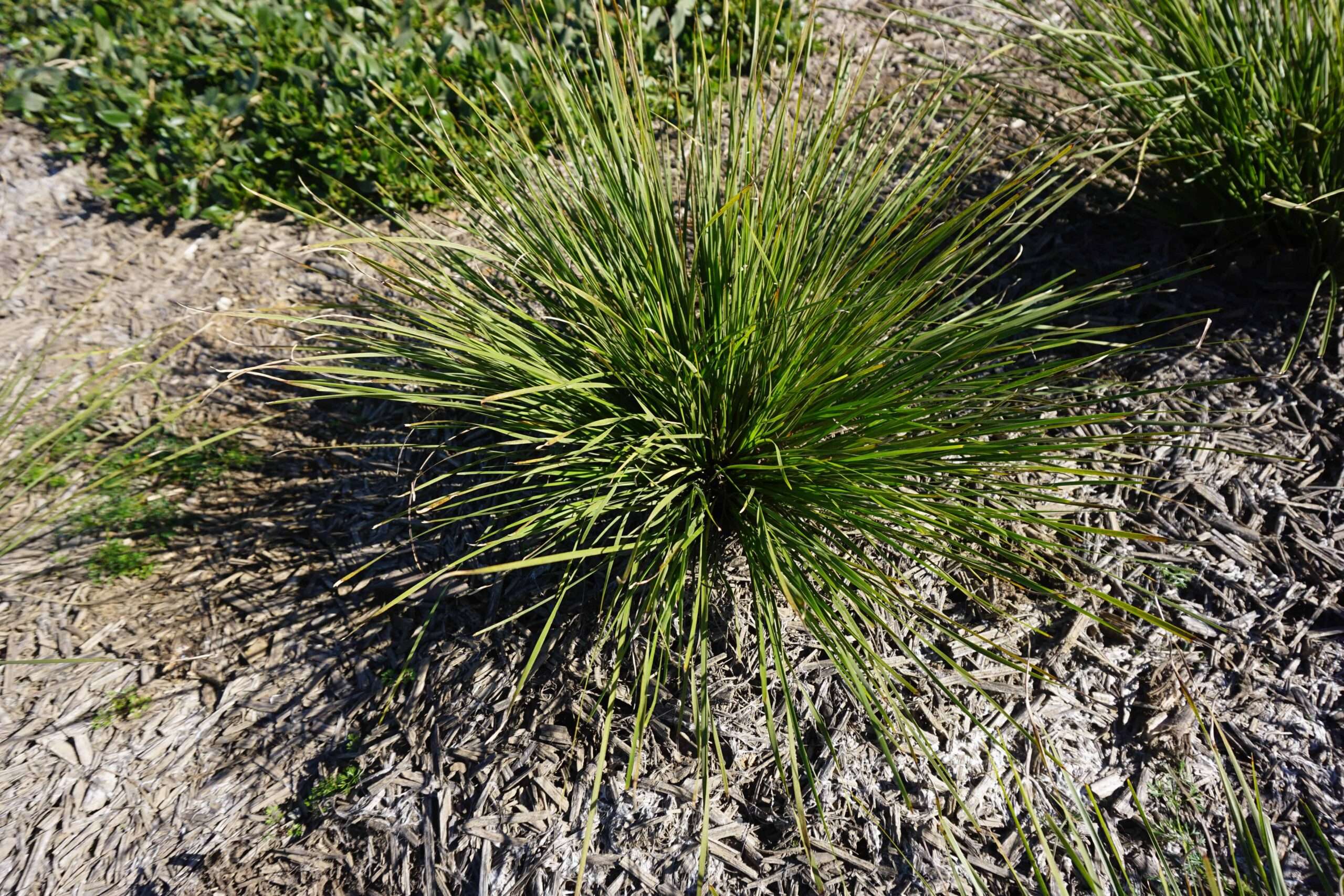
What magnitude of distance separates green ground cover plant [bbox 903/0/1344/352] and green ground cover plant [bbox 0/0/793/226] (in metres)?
1.41

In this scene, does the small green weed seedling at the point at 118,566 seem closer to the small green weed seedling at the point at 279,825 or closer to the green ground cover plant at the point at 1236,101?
the small green weed seedling at the point at 279,825

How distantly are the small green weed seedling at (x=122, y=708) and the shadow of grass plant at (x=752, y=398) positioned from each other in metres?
0.80

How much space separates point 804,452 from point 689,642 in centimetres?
56

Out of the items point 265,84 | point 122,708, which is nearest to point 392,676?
point 122,708

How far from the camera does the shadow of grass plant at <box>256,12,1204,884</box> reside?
5.97 ft

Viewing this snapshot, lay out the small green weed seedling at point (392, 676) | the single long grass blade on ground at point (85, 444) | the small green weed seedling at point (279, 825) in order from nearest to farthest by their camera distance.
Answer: the small green weed seedling at point (279, 825), the small green weed seedling at point (392, 676), the single long grass blade on ground at point (85, 444)

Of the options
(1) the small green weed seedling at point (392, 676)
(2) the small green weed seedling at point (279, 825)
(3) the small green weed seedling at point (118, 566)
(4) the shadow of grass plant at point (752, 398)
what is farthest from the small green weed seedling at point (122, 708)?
(4) the shadow of grass plant at point (752, 398)

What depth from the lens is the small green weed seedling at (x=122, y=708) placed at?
2.22 meters

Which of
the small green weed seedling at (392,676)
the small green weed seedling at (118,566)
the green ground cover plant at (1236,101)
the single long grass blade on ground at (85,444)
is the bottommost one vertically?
the small green weed seedling at (118,566)

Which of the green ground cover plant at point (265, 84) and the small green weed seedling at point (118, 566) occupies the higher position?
the green ground cover plant at point (265, 84)

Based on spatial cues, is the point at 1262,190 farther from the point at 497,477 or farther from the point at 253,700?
the point at 253,700

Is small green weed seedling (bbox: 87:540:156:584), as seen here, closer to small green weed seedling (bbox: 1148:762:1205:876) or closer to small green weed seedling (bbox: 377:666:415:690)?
small green weed seedling (bbox: 377:666:415:690)

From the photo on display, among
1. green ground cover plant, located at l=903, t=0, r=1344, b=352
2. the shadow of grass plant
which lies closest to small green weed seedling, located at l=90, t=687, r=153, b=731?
the shadow of grass plant

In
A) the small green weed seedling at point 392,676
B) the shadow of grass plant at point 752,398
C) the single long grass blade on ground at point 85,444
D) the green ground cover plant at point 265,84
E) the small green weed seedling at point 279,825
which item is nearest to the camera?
the shadow of grass plant at point 752,398
